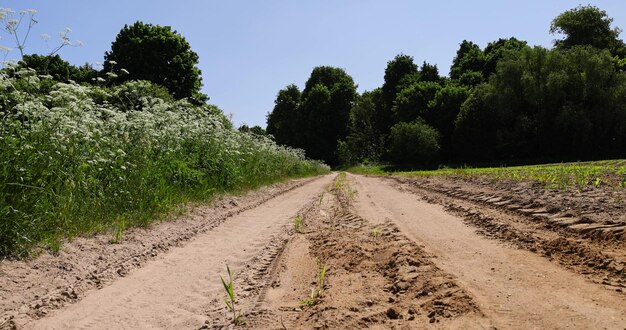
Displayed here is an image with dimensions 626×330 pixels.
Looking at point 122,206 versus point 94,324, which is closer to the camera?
point 94,324

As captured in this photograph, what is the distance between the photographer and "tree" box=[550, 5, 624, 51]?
6384cm

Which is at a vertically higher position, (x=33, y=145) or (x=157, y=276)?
(x=33, y=145)

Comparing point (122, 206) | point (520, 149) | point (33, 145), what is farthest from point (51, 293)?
point (520, 149)

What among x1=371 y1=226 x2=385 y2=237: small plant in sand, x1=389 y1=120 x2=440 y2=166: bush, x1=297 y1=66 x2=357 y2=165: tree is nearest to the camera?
x1=371 y1=226 x2=385 y2=237: small plant in sand

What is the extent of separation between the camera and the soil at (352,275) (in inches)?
151

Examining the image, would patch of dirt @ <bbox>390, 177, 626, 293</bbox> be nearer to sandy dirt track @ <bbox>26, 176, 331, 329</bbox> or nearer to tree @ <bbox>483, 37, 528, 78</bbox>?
sandy dirt track @ <bbox>26, 176, 331, 329</bbox>

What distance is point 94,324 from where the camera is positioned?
14.0ft

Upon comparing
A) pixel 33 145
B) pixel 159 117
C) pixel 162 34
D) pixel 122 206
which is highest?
pixel 162 34

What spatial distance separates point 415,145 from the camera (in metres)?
52.8

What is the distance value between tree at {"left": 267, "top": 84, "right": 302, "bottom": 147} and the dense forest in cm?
529

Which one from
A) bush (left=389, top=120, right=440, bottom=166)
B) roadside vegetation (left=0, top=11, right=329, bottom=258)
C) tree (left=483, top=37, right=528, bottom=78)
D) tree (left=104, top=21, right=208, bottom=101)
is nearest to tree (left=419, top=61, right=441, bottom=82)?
tree (left=483, top=37, right=528, bottom=78)

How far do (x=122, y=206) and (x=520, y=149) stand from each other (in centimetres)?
4601

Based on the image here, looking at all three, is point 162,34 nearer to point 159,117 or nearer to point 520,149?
point 159,117

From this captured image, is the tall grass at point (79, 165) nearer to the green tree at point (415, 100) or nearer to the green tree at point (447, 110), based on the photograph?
the green tree at point (447, 110)
